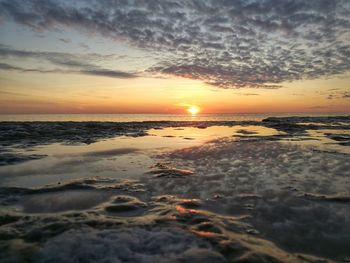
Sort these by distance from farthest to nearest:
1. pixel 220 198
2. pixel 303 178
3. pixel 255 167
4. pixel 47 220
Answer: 1. pixel 255 167
2. pixel 303 178
3. pixel 220 198
4. pixel 47 220

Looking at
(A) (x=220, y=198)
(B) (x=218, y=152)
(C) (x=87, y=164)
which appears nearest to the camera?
(A) (x=220, y=198)

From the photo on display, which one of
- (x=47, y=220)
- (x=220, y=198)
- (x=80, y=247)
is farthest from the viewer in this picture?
(x=220, y=198)

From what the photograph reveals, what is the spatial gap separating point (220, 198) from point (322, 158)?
26.5ft

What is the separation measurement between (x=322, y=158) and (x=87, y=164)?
1048cm

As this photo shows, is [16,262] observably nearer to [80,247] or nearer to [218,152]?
[80,247]

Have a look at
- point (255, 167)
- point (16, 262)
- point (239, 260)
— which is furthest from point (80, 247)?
point (255, 167)

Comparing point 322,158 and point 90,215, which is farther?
point 322,158

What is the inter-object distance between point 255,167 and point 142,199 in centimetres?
555

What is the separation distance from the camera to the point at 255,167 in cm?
Result: 1099

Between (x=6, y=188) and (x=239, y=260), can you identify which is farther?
(x=6, y=188)

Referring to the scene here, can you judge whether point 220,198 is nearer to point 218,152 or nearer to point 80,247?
point 80,247

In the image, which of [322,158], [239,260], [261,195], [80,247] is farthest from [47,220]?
[322,158]

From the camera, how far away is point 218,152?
1510 centimetres

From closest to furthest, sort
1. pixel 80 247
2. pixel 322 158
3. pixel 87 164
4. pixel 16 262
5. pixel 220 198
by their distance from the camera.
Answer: pixel 16 262
pixel 80 247
pixel 220 198
pixel 87 164
pixel 322 158
